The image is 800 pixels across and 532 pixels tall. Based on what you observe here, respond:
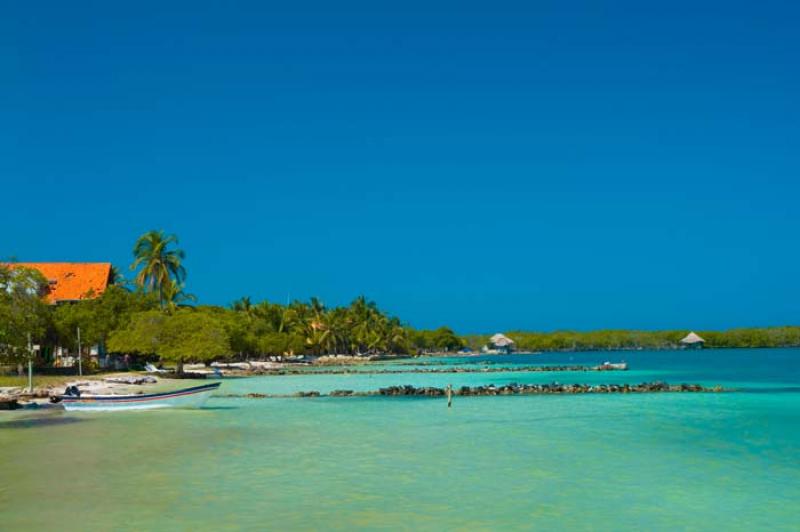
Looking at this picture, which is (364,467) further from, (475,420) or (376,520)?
(475,420)

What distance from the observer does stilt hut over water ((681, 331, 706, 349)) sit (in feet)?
573

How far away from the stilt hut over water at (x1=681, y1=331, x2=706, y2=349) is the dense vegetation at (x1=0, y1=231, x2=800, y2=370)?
201 ft

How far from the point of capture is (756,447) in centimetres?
2045

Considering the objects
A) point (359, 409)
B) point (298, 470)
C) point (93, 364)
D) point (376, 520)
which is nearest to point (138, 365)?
point (93, 364)

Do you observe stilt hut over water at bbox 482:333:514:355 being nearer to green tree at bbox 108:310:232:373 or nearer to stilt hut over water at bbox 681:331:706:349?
stilt hut over water at bbox 681:331:706:349

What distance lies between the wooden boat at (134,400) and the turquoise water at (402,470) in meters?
0.54

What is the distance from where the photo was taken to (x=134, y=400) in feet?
93.6

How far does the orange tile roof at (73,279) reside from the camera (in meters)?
53.9

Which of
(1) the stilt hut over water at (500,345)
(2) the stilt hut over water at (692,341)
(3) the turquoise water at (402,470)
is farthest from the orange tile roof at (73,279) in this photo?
(2) the stilt hut over water at (692,341)

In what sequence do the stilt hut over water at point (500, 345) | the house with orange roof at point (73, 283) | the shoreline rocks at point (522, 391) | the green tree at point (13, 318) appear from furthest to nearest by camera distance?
1. the stilt hut over water at point (500, 345)
2. the house with orange roof at point (73, 283)
3. the shoreline rocks at point (522, 391)
4. the green tree at point (13, 318)

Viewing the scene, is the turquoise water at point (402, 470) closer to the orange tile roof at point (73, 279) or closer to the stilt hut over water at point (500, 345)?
the orange tile roof at point (73, 279)

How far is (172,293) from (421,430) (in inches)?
1663

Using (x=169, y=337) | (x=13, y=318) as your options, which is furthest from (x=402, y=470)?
(x=169, y=337)

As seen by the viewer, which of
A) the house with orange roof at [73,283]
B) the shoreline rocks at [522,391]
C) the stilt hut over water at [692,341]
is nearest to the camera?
the shoreline rocks at [522,391]
